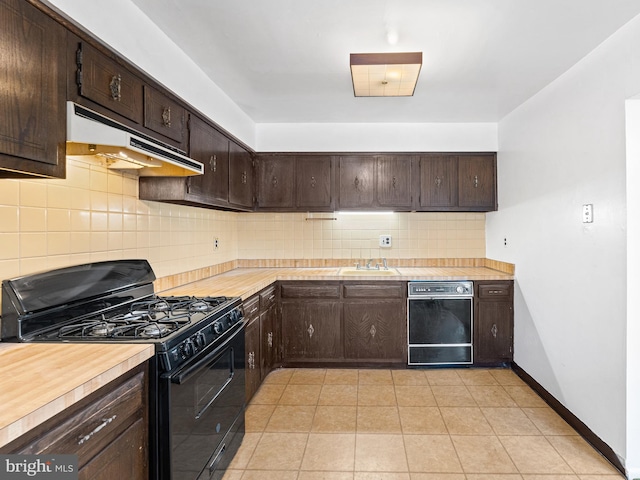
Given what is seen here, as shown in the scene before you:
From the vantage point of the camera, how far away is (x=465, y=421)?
2676 millimetres

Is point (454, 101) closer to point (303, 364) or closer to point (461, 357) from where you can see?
point (461, 357)

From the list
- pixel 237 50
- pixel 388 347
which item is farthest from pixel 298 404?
pixel 237 50

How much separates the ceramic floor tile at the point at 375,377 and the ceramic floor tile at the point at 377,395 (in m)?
0.09

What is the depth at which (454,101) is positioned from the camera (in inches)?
132

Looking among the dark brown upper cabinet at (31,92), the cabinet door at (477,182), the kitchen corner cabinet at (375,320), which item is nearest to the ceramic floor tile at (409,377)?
the kitchen corner cabinet at (375,320)

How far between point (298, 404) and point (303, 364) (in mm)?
747

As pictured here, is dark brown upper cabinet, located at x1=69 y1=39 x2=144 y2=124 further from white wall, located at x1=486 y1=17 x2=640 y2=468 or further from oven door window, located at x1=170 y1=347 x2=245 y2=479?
white wall, located at x1=486 y1=17 x2=640 y2=468

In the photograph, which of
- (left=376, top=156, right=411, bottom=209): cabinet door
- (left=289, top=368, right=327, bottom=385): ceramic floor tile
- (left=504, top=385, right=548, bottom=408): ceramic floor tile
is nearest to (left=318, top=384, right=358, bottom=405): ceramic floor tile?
(left=289, top=368, right=327, bottom=385): ceramic floor tile

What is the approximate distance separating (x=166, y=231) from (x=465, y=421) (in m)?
2.54

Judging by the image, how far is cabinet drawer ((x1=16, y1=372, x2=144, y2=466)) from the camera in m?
1.03

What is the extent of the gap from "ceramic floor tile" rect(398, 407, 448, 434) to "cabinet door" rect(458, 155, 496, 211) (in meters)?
Result: 2.11

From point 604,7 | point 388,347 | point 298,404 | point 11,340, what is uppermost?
point 604,7

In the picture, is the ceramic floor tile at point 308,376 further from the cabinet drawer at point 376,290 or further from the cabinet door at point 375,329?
the cabinet drawer at point 376,290

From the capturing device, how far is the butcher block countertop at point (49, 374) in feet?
3.10
